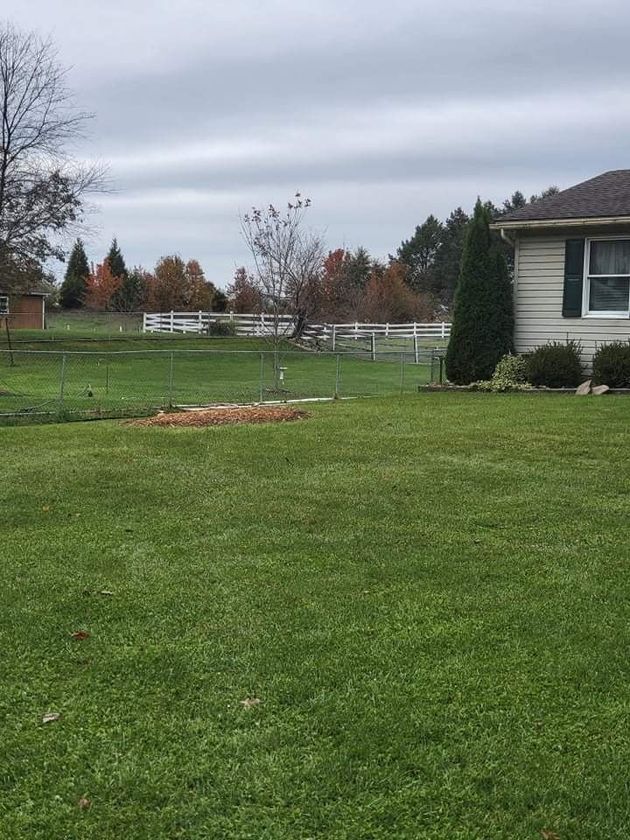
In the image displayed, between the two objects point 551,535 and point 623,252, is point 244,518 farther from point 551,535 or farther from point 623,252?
point 623,252

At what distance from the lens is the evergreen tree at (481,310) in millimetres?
15305

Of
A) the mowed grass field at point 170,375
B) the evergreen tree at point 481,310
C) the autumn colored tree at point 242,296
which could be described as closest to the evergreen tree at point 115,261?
the autumn colored tree at point 242,296

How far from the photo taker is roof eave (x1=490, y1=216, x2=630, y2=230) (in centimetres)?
1403

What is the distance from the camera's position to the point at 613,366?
45.0 feet

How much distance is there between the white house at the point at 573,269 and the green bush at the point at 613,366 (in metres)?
0.72

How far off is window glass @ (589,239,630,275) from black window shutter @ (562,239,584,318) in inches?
9.8

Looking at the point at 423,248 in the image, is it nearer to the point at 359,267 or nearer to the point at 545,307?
the point at 359,267

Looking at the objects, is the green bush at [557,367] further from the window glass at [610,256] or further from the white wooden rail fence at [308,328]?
the white wooden rail fence at [308,328]

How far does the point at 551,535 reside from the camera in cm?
554

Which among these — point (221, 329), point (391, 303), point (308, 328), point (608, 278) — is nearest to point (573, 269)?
point (608, 278)

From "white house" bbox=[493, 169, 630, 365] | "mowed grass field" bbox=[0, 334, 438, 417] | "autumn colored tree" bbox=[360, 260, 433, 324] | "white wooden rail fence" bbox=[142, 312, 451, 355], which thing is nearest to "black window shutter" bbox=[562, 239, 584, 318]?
"white house" bbox=[493, 169, 630, 365]

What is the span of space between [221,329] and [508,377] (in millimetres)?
29000

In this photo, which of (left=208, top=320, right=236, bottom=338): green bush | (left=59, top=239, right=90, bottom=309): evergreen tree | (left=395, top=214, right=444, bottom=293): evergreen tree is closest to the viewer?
(left=208, top=320, right=236, bottom=338): green bush

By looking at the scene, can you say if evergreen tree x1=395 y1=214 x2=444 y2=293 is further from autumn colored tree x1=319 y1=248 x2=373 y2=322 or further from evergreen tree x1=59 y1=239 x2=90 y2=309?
evergreen tree x1=59 y1=239 x2=90 y2=309
